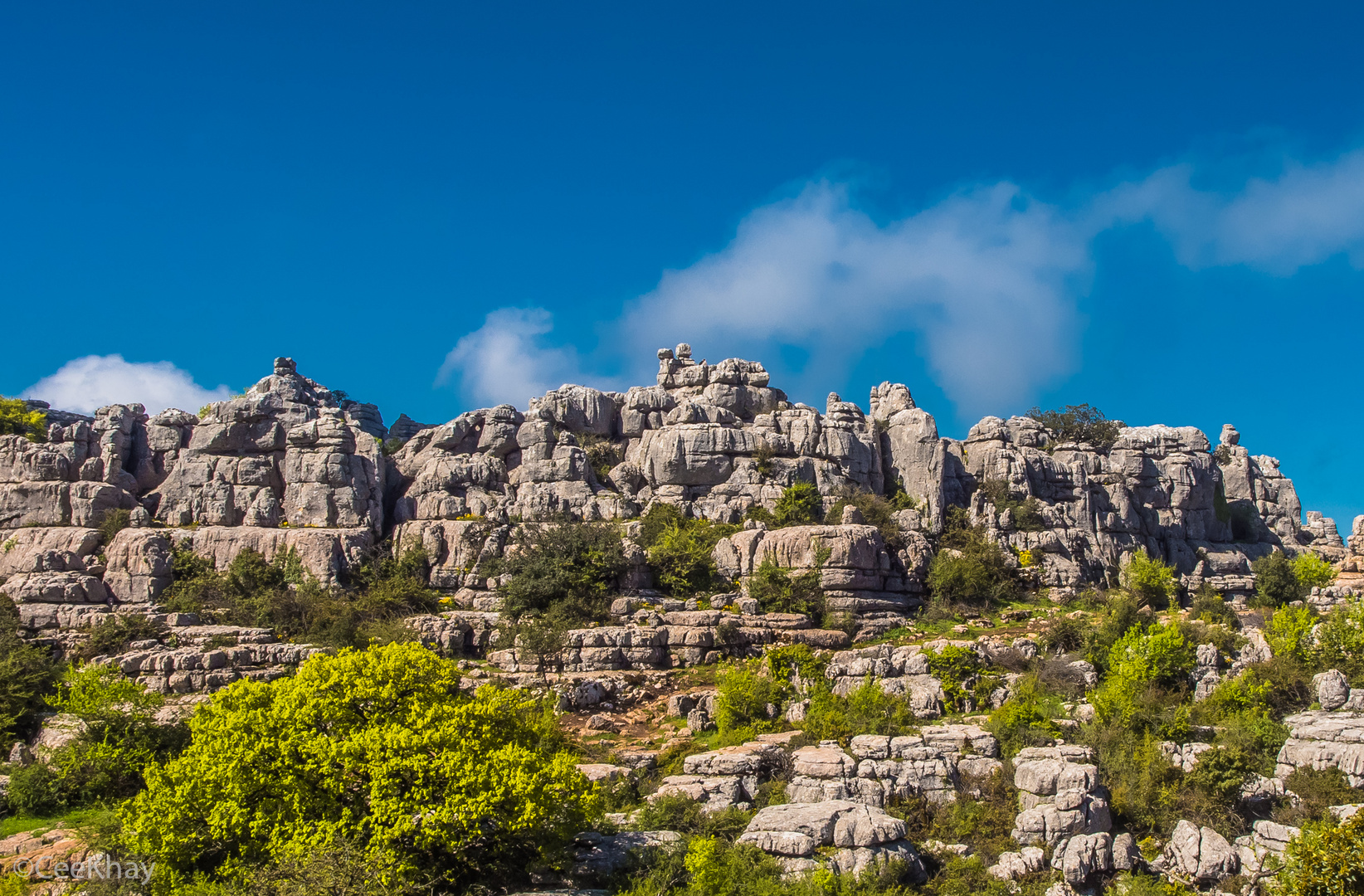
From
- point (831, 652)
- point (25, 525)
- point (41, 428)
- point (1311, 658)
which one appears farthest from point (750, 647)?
point (41, 428)

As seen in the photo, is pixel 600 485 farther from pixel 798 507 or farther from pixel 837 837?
pixel 837 837

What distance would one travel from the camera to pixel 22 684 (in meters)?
31.5

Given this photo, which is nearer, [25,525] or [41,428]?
[25,525]

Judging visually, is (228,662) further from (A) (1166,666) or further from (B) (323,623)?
(A) (1166,666)

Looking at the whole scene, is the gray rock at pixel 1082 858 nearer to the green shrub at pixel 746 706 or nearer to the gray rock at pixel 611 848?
the gray rock at pixel 611 848

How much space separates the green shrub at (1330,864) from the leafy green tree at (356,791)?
13.8m

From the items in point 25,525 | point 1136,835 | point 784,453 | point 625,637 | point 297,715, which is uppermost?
point 784,453

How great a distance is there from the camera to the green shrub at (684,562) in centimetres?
4150

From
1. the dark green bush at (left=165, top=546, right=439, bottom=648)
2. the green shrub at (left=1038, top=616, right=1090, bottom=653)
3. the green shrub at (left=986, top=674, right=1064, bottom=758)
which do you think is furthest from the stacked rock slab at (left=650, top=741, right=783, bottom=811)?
the dark green bush at (left=165, top=546, right=439, bottom=648)

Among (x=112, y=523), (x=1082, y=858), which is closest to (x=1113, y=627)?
(x=1082, y=858)

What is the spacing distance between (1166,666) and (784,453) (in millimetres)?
21060

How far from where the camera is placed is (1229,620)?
3734 centimetres

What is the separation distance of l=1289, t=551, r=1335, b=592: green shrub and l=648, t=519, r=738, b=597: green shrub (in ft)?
85.6

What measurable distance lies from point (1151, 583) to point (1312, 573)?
362 inches
